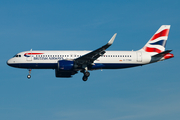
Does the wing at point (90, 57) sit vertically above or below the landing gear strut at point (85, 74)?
above

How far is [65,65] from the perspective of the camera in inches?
2133

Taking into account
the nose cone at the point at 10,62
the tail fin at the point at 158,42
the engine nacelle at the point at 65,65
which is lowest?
the engine nacelle at the point at 65,65

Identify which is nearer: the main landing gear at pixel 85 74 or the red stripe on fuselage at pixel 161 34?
the main landing gear at pixel 85 74

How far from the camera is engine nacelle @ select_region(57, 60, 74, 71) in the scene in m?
54.1

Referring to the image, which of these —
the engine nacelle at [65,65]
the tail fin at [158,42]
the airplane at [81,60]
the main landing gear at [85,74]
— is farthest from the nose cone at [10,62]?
the tail fin at [158,42]

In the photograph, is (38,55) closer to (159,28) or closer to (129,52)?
(129,52)

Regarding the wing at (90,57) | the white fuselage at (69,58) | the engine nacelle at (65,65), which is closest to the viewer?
the wing at (90,57)

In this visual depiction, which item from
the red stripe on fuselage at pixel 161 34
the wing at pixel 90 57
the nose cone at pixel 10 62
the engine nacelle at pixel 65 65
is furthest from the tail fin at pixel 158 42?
the nose cone at pixel 10 62

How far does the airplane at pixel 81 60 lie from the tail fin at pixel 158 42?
862 millimetres

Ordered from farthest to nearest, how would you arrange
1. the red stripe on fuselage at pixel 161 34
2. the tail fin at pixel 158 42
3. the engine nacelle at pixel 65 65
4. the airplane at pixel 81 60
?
the red stripe on fuselage at pixel 161 34, the tail fin at pixel 158 42, the airplane at pixel 81 60, the engine nacelle at pixel 65 65

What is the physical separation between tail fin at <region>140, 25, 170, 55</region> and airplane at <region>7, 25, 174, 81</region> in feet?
2.83

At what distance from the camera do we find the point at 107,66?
2249 inches

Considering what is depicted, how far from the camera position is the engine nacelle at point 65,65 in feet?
177

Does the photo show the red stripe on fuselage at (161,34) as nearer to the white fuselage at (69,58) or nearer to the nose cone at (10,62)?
the white fuselage at (69,58)
